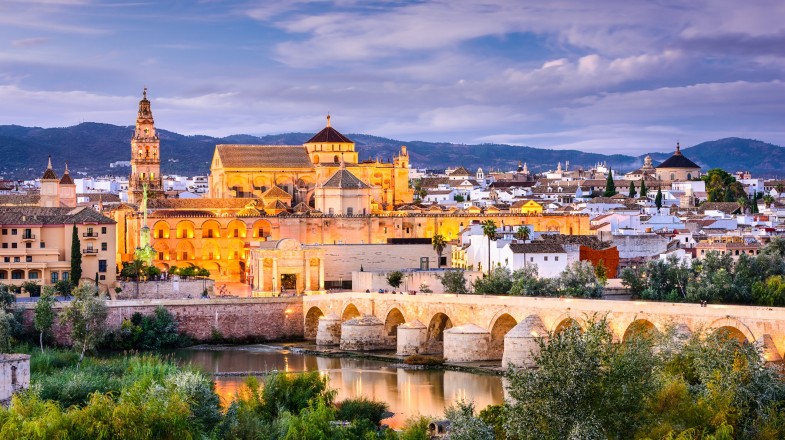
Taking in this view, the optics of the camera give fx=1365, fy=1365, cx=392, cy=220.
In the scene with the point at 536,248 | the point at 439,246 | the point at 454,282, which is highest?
the point at 439,246

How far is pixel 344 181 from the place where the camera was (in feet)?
289

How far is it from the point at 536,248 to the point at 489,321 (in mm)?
15668

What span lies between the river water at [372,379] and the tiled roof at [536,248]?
14.0m

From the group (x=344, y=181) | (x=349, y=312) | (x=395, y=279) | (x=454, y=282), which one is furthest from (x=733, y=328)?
(x=344, y=181)

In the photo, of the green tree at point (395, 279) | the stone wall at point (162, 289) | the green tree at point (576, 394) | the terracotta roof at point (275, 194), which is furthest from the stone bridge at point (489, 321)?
the terracotta roof at point (275, 194)

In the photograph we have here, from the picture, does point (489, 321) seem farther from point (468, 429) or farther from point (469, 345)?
point (468, 429)

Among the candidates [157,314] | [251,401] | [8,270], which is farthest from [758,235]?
[251,401]

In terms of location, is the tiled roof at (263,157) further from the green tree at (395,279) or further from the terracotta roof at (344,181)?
the green tree at (395,279)

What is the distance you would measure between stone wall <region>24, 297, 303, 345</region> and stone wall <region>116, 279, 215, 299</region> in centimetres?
388

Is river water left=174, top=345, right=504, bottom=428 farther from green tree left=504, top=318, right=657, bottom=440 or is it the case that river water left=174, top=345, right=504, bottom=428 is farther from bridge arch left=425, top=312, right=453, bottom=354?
green tree left=504, top=318, right=657, bottom=440

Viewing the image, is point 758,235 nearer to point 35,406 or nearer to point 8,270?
point 8,270

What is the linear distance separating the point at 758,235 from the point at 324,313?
99.0ft

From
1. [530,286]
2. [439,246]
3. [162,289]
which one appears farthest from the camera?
[439,246]

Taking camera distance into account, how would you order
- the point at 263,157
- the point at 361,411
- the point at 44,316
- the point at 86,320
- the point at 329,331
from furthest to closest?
1. the point at 263,157
2. the point at 329,331
3. the point at 44,316
4. the point at 86,320
5. the point at 361,411
